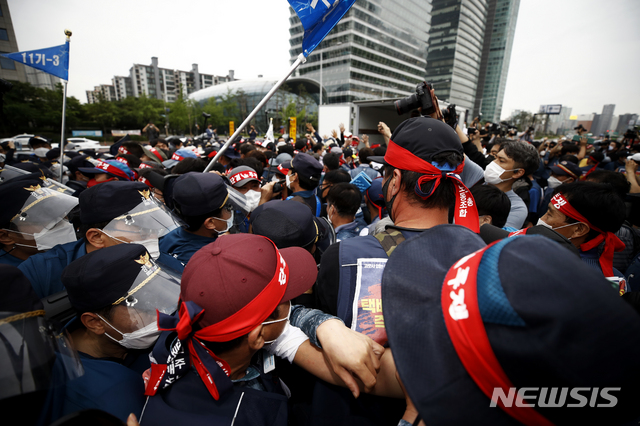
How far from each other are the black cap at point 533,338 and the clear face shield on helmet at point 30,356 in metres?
1.10

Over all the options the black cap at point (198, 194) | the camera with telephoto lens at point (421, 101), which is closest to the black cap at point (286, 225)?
the black cap at point (198, 194)

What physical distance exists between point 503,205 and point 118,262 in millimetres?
3600

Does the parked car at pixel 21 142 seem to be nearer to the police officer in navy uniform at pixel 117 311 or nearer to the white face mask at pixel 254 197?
the white face mask at pixel 254 197

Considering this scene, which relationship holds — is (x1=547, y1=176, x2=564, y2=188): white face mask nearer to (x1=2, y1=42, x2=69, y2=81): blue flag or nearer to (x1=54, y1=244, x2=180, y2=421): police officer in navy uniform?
(x1=54, y1=244, x2=180, y2=421): police officer in navy uniform

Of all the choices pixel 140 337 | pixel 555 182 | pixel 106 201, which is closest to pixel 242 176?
pixel 106 201

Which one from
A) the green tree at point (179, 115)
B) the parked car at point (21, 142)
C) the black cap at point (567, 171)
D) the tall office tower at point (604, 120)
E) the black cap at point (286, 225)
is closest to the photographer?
the black cap at point (286, 225)

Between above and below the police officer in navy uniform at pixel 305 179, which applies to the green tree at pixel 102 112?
above

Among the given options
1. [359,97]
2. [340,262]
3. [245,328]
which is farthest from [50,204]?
[359,97]


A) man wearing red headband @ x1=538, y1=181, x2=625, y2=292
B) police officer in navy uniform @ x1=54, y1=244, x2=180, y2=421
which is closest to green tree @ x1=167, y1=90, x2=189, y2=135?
police officer in navy uniform @ x1=54, y1=244, x2=180, y2=421

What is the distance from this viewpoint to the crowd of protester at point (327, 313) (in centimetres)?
59

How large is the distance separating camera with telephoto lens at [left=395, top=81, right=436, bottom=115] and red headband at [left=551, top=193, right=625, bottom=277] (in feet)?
5.17

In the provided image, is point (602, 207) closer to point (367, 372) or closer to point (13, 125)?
point (367, 372)

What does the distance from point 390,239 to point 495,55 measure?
489 feet

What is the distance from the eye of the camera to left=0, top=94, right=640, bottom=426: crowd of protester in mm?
587
